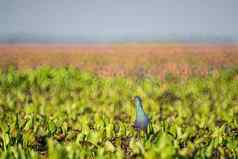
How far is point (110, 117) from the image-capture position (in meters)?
6.46

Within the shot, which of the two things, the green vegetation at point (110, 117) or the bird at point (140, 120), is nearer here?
the green vegetation at point (110, 117)

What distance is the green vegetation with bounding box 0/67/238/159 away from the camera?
3.98m

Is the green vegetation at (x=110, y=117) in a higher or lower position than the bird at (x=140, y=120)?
lower

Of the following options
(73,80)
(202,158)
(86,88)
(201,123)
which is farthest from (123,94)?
(202,158)


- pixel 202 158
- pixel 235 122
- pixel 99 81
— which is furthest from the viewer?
pixel 99 81

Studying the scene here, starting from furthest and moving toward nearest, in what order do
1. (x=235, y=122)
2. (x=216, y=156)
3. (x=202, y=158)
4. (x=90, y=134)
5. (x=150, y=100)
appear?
(x=150, y=100), (x=235, y=122), (x=90, y=134), (x=216, y=156), (x=202, y=158)

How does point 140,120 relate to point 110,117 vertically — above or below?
above

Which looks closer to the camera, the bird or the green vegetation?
the green vegetation

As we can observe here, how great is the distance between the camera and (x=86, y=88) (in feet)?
28.6

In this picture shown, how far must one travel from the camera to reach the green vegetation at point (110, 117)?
13.1 feet

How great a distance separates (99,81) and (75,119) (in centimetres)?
333

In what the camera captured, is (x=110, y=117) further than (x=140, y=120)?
Yes

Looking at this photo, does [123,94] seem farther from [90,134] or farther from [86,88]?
[90,134]

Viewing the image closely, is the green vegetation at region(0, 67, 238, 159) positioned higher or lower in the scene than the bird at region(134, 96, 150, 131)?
lower
